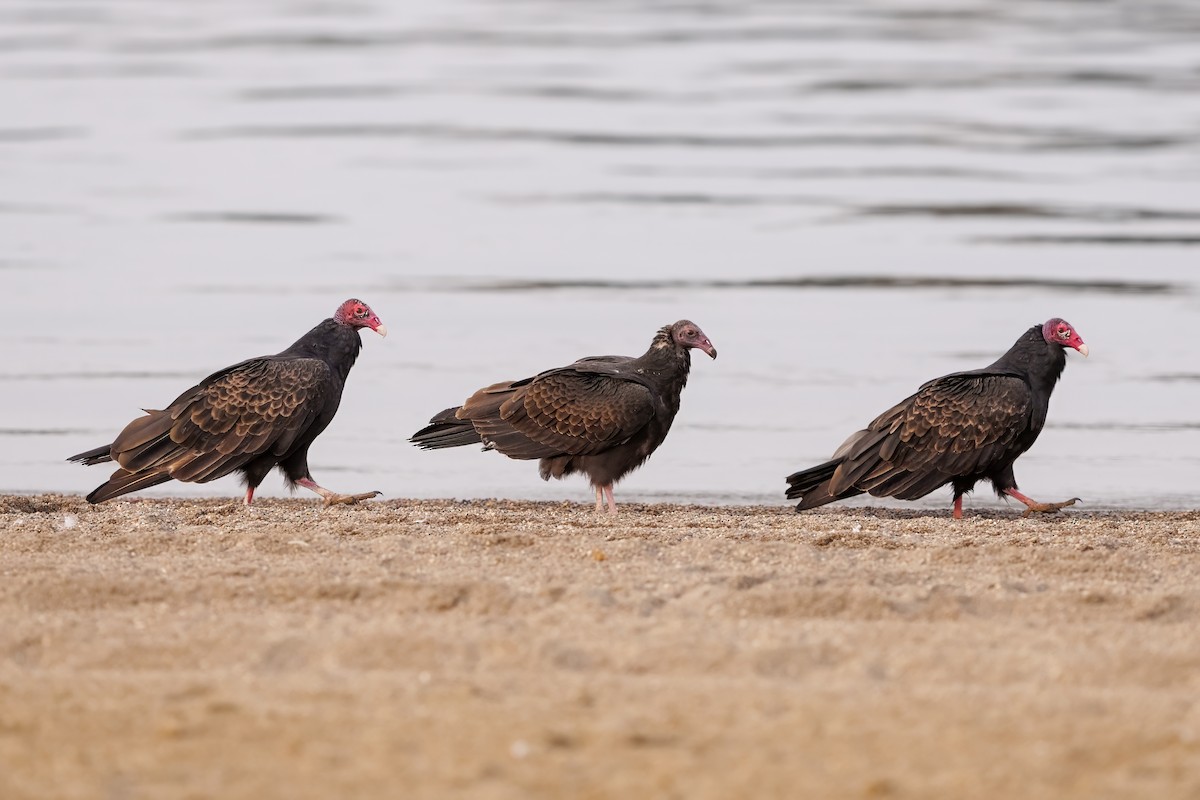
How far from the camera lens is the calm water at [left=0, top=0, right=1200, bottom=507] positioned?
32.4 ft

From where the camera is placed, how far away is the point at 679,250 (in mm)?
14633

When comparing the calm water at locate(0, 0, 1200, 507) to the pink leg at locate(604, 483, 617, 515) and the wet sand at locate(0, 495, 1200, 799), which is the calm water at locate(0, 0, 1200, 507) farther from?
the wet sand at locate(0, 495, 1200, 799)

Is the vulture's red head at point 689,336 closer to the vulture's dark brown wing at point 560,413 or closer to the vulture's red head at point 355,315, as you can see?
the vulture's dark brown wing at point 560,413

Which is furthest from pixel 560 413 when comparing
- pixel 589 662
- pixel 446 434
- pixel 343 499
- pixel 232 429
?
pixel 589 662

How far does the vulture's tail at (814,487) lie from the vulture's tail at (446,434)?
1.45 m

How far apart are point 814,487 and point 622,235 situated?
770cm

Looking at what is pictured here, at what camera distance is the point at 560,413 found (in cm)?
811

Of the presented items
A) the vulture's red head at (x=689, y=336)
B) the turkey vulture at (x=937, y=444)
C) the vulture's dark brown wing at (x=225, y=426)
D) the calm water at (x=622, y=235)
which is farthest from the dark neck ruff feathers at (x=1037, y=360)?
the vulture's dark brown wing at (x=225, y=426)

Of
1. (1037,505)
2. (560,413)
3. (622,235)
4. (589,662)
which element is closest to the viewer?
(589,662)

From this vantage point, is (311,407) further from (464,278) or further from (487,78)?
(487,78)

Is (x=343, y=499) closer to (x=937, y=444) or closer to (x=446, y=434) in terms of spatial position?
(x=446, y=434)

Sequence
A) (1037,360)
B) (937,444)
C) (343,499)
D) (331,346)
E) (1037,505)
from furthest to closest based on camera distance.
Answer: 1. (331,346)
2. (1037,360)
3. (1037,505)
4. (937,444)
5. (343,499)

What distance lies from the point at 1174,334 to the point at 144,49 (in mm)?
23068

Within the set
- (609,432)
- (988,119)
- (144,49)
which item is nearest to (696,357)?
(609,432)
